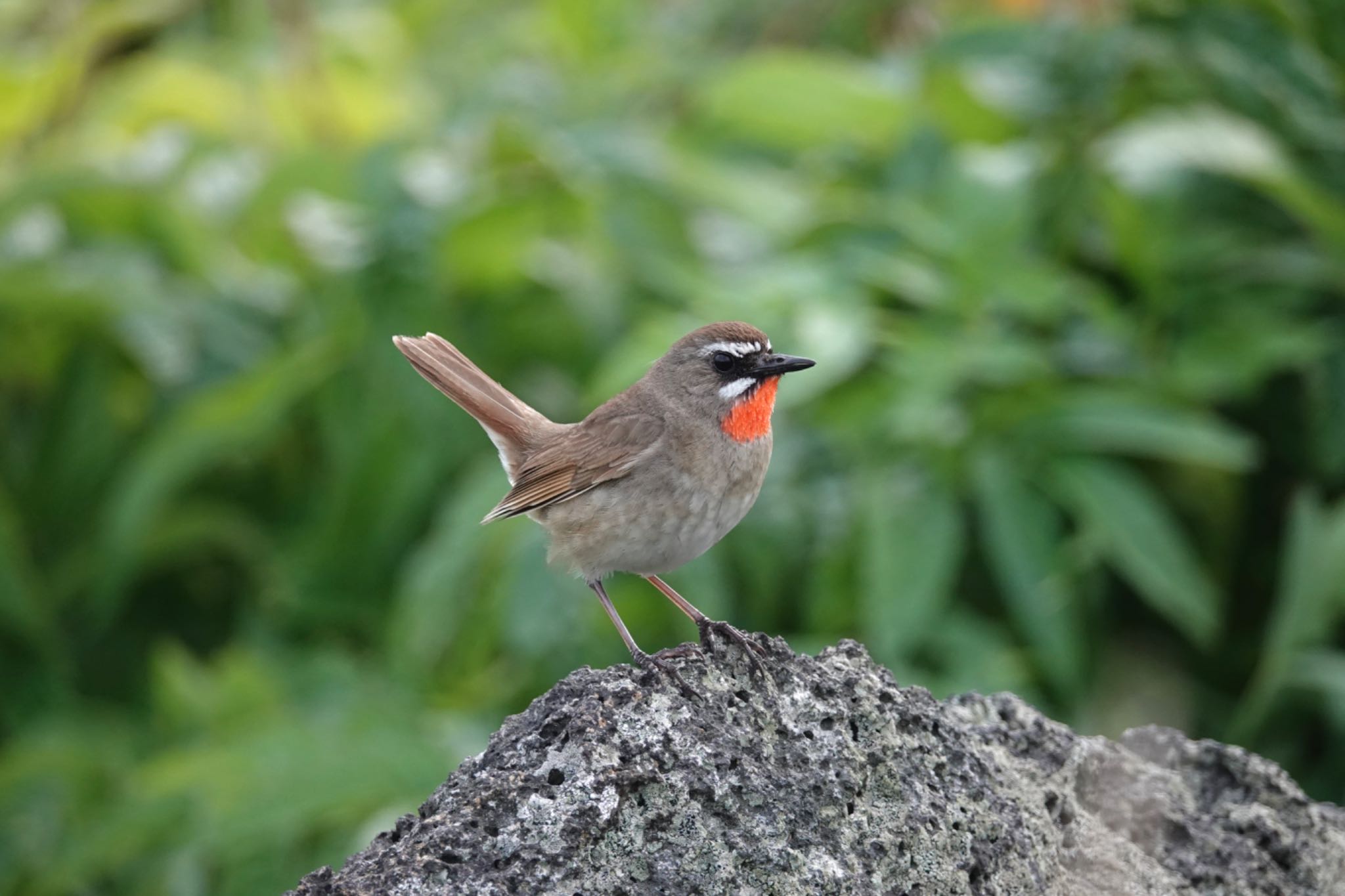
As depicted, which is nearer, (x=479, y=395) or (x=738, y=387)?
(x=738, y=387)

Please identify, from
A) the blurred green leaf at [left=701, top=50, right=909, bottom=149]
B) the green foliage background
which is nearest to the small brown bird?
the green foliage background

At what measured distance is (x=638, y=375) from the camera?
18.5 feet

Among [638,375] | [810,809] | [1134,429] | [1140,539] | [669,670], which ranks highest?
[638,375]

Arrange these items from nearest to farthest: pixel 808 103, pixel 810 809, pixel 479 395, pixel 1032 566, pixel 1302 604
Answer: pixel 810 809, pixel 479 395, pixel 1302 604, pixel 1032 566, pixel 808 103

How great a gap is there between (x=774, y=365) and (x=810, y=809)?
1.68m

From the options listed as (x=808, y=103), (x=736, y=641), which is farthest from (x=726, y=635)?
(x=808, y=103)

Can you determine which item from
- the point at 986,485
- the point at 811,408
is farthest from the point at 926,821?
the point at 811,408

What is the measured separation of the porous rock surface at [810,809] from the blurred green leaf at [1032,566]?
2.36 metres

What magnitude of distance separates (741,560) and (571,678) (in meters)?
3.27

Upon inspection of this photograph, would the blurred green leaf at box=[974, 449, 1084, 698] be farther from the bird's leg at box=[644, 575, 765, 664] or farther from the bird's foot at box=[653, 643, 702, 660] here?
the bird's foot at box=[653, 643, 702, 660]

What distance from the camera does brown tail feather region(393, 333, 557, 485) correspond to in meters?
4.48

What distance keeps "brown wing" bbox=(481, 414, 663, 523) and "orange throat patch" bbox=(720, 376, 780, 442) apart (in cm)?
20

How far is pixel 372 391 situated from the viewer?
666 centimetres

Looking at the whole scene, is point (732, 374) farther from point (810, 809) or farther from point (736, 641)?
point (810, 809)
